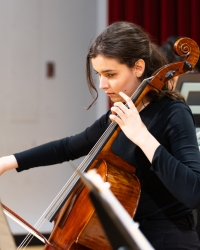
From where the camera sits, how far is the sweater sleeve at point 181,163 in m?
1.13

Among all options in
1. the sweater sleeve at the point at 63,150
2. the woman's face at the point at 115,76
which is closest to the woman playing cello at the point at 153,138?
the woman's face at the point at 115,76

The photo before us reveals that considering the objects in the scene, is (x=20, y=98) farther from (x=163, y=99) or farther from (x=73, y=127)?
(x=163, y=99)

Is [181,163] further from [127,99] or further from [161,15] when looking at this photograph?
[161,15]

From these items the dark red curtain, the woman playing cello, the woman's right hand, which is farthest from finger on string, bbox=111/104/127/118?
the dark red curtain

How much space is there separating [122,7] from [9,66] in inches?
31.9

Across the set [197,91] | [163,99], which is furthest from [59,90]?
[163,99]

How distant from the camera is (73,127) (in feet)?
10.6

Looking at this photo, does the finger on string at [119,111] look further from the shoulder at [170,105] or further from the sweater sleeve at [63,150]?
the sweater sleeve at [63,150]

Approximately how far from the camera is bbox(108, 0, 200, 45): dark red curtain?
2.96 metres

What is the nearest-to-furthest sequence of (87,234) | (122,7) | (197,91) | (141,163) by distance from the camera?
(87,234), (141,163), (197,91), (122,7)

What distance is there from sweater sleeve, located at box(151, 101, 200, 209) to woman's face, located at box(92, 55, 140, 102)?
176mm

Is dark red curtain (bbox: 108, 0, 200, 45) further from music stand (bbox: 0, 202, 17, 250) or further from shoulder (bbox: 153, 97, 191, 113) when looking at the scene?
music stand (bbox: 0, 202, 17, 250)

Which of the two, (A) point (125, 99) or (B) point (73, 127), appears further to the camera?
(B) point (73, 127)

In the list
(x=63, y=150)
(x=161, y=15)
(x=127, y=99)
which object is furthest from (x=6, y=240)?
(x=161, y=15)
